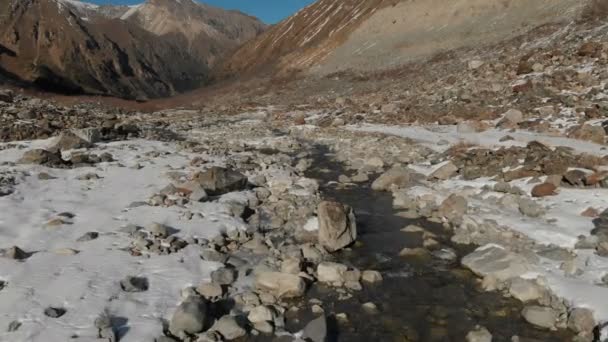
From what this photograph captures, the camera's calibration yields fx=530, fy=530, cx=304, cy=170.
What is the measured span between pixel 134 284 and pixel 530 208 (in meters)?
7.03

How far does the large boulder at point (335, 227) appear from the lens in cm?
907

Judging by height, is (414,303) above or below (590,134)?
below

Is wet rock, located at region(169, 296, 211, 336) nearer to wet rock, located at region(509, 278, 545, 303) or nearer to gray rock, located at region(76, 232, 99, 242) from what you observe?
gray rock, located at region(76, 232, 99, 242)

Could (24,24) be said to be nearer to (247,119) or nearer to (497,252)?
(247,119)

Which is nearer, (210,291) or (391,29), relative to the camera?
(210,291)

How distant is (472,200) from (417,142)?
21.5 ft

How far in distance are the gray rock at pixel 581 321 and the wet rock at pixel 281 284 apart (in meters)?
3.40

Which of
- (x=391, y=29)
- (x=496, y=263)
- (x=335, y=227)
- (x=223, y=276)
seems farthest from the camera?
(x=391, y=29)

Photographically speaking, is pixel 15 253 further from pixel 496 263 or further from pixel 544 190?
pixel 544 190

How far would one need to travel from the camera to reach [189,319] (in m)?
6.39

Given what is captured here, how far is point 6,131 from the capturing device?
55.6ft

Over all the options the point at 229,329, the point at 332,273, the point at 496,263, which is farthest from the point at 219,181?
the point at 496,263

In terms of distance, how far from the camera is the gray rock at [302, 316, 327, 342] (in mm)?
6289

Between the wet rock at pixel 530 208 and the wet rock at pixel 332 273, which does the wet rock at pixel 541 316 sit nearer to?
the wet rock at pixel 332 273
